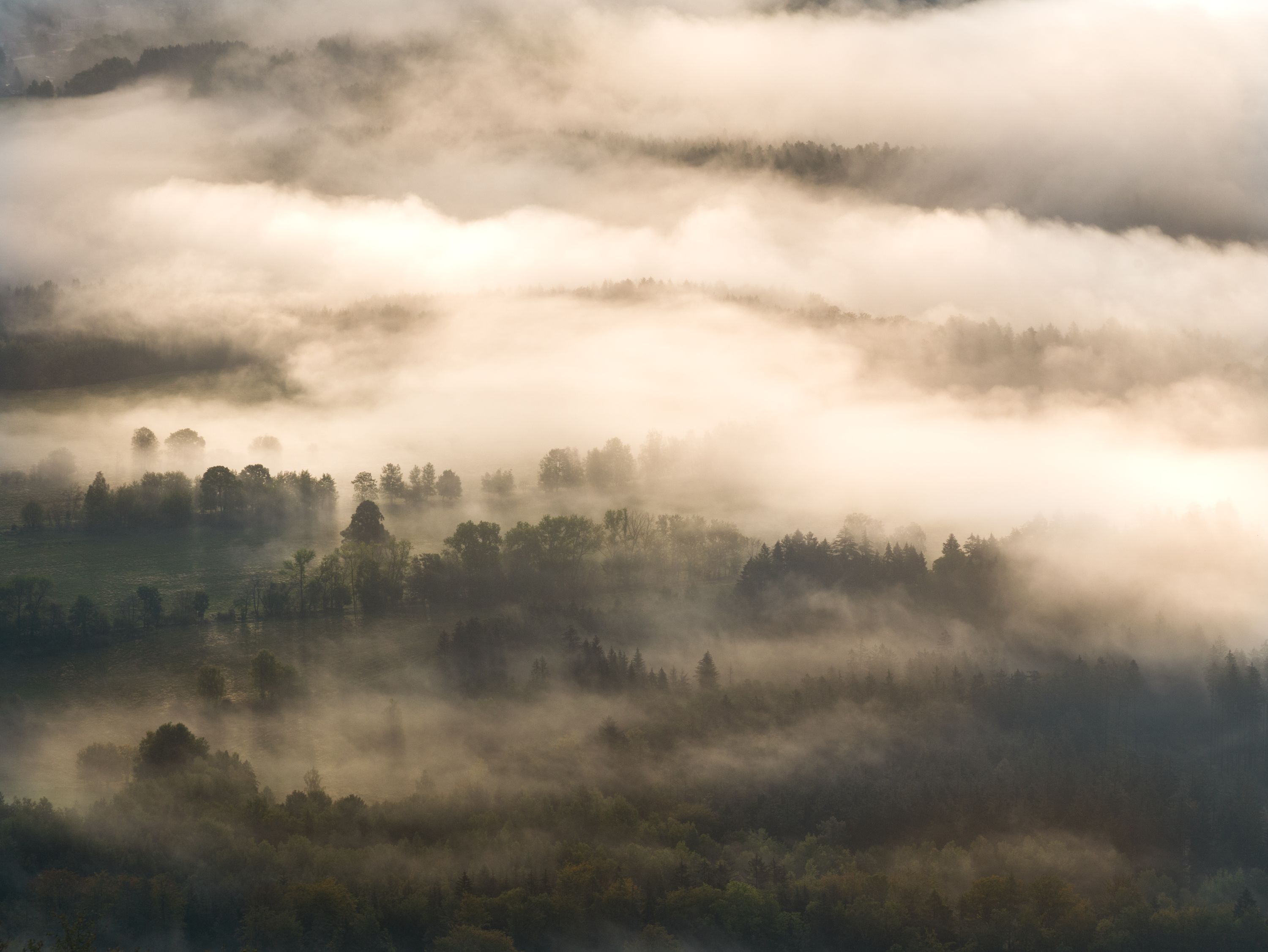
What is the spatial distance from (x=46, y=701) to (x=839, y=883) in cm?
11141

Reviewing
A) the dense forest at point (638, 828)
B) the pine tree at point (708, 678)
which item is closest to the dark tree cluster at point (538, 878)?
the dense forest at point (638, 828)

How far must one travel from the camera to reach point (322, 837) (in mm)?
145875

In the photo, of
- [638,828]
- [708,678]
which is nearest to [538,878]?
[638,828]

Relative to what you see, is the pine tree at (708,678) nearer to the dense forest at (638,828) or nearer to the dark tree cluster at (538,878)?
the dense forest at (638,828)

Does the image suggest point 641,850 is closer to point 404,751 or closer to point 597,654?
point 404,751

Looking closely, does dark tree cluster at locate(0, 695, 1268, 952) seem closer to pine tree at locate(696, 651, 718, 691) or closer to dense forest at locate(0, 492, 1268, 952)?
dense forest at locate(0, 492, 1268, 952)

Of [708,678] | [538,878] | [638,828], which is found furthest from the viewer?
[708,678]

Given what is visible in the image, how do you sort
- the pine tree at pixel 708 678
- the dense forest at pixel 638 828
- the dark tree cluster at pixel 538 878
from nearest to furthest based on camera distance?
the dark tree cluster at pixel 538 878
the dense forest at pixel 638 828
the pine tree at pixel 708 678

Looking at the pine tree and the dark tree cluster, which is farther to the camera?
the pine tree

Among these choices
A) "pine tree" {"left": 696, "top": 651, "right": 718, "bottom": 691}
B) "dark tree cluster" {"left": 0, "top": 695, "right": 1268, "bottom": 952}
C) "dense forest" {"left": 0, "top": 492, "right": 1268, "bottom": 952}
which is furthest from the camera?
"pine tree" {"left": 696, "top": 651, "right": 718, "bottom": 691}

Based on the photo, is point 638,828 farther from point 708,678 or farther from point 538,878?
point 708,678

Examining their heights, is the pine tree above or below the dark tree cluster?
above

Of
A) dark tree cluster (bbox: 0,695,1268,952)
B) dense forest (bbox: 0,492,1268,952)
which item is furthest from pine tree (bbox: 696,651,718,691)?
dark tree cluster (bbox: 0,695,1268,952)

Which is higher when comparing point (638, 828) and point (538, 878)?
point (638, 828)
